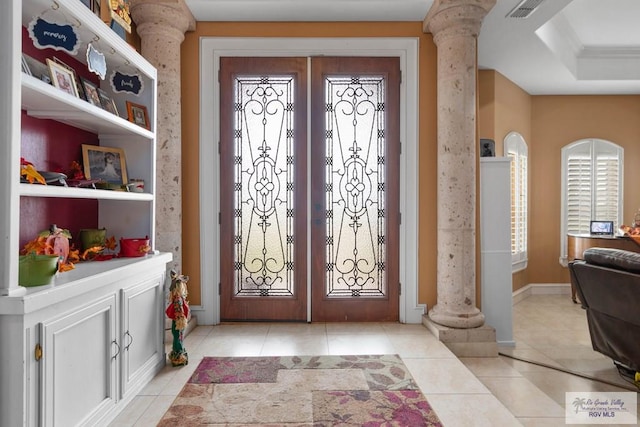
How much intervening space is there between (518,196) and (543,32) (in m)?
2.32

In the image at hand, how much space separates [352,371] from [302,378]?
0.37 metres

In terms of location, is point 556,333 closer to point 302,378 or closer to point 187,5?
point 302,378

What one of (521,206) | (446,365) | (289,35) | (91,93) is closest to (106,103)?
(91,93)

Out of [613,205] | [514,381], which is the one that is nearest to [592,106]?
[613,205]

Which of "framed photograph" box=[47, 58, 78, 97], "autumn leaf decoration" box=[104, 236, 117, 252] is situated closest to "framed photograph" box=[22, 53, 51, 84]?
"framed photograph" box=[47, 58, 78, 97]

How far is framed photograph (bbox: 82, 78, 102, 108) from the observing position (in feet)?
7.75

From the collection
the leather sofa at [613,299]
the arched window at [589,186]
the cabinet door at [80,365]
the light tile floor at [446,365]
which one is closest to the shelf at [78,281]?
the cabinet door at [80,365]

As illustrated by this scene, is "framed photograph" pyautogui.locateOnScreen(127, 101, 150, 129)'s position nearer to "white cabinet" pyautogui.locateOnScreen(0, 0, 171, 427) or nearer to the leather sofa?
"white cabinet" pyautogui.locateOnScreen(0, 0, 171, 427)

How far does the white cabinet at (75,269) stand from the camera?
1.56m

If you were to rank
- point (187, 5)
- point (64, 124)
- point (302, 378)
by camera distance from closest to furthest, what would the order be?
1. point (64, 124)
2. point (302, 378)
3. point (187, 5)

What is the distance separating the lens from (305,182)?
4008 mm

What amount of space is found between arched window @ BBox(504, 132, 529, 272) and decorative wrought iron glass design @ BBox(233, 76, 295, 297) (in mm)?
3402

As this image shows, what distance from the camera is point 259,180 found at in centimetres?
401

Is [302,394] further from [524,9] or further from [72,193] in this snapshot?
[524,9]
